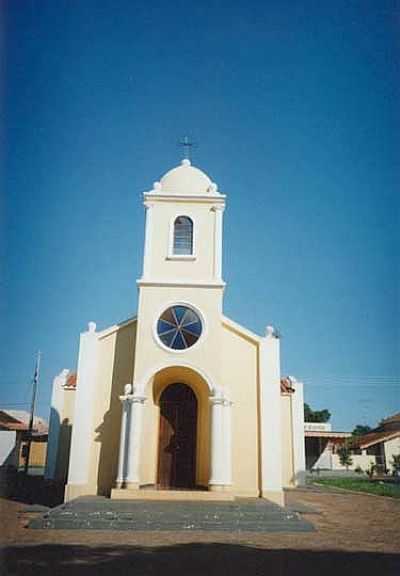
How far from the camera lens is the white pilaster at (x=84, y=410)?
616 inches

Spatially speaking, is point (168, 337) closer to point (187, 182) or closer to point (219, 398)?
point (219, 398)

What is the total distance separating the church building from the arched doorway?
0.03 metres

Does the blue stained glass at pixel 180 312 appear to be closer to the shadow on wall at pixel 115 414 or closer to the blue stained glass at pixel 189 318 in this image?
the blue stained glass at pixel 189 318

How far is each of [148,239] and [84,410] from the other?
6.13 metres

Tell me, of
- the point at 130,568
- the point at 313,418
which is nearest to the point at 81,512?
the point at 130,568

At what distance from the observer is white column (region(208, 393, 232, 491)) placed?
1442 cm

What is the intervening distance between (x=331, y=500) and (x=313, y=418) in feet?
186

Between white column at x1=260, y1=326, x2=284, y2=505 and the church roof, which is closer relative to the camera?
white column at x1=260, y1=326, x2=284, y2=505

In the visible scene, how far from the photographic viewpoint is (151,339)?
1603cm

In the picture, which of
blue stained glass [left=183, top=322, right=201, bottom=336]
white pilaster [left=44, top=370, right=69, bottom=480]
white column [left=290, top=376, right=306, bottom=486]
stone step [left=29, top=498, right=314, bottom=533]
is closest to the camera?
stone step [left=29, top=498, right=314, bottom=533]

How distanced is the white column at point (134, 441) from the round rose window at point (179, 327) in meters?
2.05

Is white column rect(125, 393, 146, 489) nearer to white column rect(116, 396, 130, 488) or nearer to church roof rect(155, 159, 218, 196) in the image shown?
white column rect(116, 396, 130, 488)

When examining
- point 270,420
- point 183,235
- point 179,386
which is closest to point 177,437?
point 179,386

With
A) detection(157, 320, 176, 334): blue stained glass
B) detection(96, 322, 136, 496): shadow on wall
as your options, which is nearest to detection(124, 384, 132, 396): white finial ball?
detection(96, 322, 136, 496): shadow on wall
